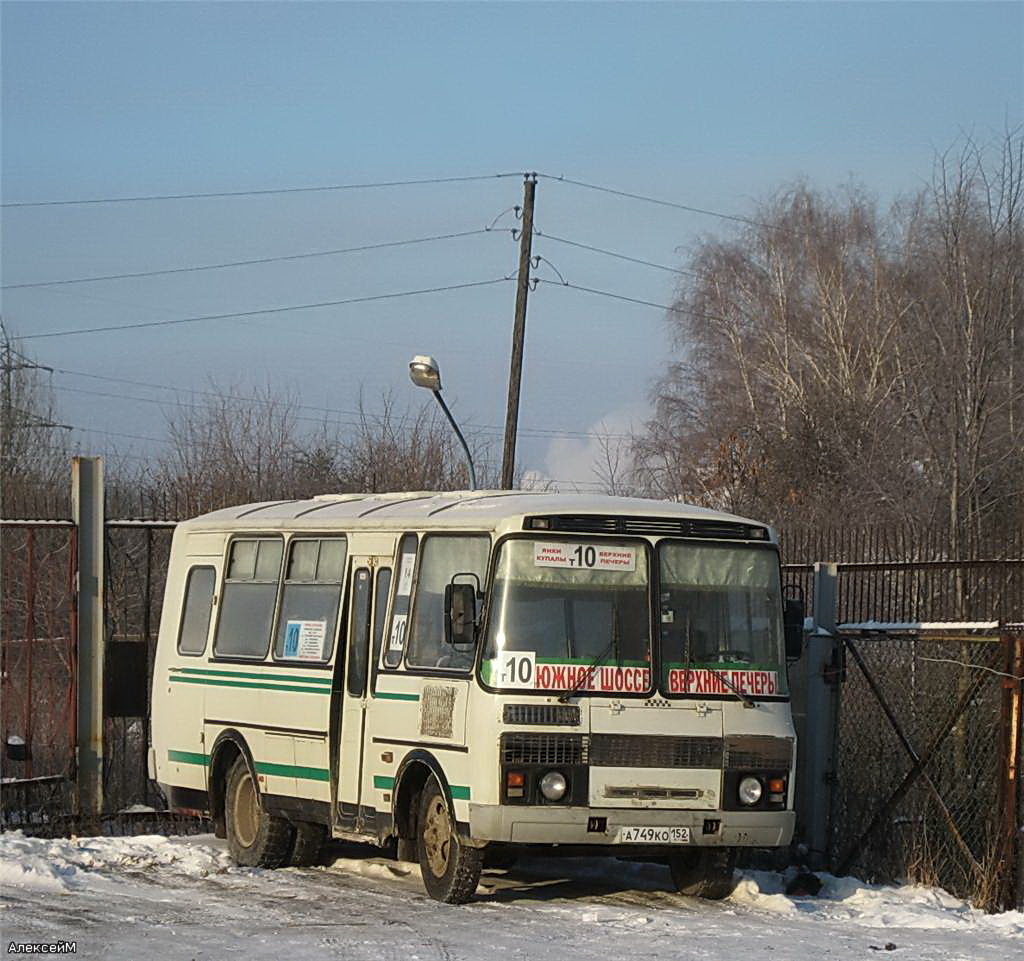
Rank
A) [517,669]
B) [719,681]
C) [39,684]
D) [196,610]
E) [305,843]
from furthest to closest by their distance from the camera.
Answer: [39,684], [196,610], [305,843], [719,681], [517,669]

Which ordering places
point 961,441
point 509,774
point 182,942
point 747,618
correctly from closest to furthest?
point 182,942, point 509,774, point 747,618, point 961,441

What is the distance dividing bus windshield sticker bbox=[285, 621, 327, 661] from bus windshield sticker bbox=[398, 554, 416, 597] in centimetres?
102

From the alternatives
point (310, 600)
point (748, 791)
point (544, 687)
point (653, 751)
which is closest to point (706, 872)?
point (748, 791)

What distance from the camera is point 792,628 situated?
12.6 meters

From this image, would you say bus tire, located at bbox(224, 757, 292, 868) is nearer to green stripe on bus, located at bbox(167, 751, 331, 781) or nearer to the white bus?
green stripe on bus, located at bbox(167, 751, 331, 781)

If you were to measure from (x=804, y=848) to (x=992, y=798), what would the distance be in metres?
2.09

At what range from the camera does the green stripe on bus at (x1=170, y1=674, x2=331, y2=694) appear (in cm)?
1370

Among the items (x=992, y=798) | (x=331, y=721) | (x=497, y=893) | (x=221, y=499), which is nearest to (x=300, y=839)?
(x=331, y=721)

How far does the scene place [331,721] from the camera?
13445 millimetres

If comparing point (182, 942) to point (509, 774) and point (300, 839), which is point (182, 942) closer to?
point (509, 774)

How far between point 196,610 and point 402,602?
11.3ft

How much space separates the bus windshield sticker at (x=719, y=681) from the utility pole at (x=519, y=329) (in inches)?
643

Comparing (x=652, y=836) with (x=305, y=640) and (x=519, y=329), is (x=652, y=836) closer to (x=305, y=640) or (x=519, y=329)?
(x=305, y=640)

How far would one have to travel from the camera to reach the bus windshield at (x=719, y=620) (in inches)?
473
